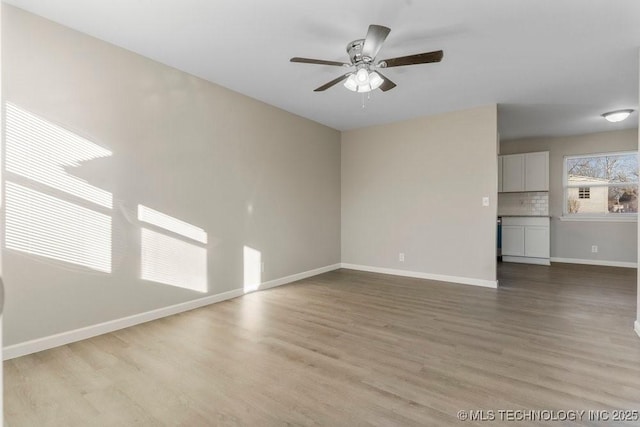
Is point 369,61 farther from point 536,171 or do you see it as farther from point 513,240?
point 513,240

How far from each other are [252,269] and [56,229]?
2172 millimetres

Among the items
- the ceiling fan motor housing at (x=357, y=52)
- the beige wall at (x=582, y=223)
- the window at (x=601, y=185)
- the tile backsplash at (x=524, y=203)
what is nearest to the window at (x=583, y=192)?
the window at (x=601, y=185)

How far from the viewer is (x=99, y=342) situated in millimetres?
2812

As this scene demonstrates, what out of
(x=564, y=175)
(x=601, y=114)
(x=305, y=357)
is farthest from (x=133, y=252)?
(x=564, y=175)

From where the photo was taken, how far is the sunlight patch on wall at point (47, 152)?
2.54 m

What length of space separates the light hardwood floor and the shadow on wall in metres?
0.77

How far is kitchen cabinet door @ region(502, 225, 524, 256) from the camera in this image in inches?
260

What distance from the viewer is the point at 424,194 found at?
5230 millimetres

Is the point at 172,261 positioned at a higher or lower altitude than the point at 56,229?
lower

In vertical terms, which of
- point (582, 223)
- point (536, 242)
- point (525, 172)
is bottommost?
point (536, 242)

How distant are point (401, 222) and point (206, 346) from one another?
3634mm

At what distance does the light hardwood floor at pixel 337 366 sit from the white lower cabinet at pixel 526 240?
267cm

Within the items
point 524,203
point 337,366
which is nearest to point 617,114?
point 524,203

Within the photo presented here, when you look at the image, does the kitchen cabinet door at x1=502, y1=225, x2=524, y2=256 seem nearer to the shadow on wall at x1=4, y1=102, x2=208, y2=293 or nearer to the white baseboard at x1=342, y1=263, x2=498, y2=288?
the white baseboard at x1=342, y1=263, x2=498, y2=288
